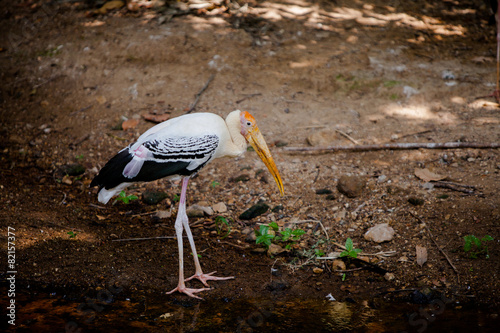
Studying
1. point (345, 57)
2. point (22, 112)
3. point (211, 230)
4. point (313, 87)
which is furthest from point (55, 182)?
point (345, 57)

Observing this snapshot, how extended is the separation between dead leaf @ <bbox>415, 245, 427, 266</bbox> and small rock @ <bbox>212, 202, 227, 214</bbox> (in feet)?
6.73

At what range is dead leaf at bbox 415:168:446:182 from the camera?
16.5 ft

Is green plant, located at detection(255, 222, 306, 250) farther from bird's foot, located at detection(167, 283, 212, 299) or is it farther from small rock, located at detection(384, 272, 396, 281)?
small rock, located at detection(384, 272, 396, 281)

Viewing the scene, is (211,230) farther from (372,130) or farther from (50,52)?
(50,52)

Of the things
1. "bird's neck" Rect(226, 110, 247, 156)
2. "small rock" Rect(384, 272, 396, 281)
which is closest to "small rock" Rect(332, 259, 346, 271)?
"small rock" Rect(384, 272, 396, 281)

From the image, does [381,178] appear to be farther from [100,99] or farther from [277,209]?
[100,99]

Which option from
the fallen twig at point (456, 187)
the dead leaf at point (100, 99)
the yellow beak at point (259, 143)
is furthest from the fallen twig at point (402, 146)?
the dead leaf at point (100, 99)

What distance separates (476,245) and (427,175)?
3.70ft

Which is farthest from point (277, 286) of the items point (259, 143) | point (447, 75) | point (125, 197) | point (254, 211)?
point (447, 75)

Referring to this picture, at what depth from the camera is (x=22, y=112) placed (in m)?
6.64

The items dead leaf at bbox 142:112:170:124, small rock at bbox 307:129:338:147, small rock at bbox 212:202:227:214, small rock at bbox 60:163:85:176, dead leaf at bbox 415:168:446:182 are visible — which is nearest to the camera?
dead leaf at bbox 415:168:446:182

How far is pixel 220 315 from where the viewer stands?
3.67m

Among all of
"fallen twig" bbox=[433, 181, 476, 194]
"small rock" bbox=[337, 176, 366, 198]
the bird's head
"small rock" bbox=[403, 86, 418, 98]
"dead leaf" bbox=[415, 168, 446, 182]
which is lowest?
"small rock" bbox=[337, 176, 366, 198]

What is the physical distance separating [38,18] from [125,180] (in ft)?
18.4
